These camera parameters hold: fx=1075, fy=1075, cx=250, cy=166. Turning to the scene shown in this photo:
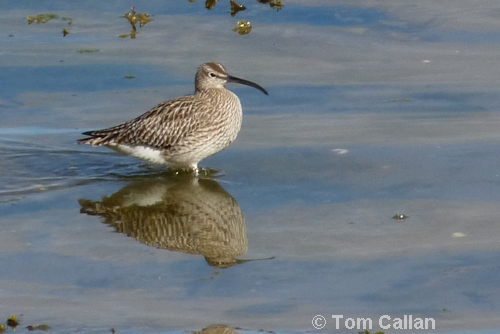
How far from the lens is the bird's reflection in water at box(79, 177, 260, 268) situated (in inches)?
377

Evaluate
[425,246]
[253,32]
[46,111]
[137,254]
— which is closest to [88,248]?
[137,254]

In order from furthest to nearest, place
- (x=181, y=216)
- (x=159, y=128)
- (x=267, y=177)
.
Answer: (x=159, y=128) < (x=267, y=177) < (x=181, y=216)

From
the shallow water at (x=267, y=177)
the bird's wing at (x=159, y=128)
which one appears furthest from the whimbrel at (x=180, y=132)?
the shallow water at (x=267, y=177)

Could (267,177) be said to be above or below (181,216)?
above

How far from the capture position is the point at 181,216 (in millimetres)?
10414

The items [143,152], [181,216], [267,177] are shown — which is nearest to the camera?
[181,216]

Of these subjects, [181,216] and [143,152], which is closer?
[181,216]

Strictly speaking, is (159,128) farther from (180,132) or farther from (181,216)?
(181,216)

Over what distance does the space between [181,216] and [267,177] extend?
127cm

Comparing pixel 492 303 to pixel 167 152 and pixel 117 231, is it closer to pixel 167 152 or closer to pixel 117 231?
pixel 117 231

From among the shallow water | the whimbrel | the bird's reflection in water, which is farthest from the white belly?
the bird's reflection in water

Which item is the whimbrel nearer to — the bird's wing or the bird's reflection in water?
the bird's wing

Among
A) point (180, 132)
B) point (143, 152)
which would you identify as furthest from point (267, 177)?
point (143, 152)

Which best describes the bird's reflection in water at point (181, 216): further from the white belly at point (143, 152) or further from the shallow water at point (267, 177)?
the white belly at point (143, 152)
